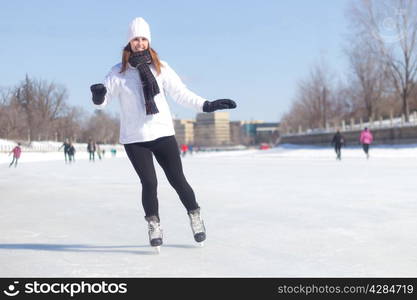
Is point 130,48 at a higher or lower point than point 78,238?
higher

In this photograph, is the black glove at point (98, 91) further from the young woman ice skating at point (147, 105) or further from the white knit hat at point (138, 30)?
the white knit hat at point (138, 30)

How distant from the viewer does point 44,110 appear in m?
52.4

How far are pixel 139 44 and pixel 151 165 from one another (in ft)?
2.44

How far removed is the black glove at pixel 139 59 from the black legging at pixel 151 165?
471 mm

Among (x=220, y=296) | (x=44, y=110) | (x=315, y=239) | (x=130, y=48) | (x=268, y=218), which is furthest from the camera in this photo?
(x=44, y=110)

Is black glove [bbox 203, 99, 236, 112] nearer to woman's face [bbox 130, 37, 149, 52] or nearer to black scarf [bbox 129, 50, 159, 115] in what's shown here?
black scarf [bbox 129, 50, 159, 115]

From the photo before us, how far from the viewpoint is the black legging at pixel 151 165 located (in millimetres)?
2798

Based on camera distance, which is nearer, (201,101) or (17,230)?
(201,101)

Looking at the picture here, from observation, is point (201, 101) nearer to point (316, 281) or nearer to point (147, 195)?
point (147, 195)

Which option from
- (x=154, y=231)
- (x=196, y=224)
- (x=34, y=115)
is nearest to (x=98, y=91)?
(x=154, y=231)

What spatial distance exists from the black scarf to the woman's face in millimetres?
42

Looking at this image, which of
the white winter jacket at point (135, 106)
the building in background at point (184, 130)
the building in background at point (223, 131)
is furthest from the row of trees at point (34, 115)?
the building in background at point (184, 130)

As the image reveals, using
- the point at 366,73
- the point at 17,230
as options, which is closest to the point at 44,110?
the point at 366,73

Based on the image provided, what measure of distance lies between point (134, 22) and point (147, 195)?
1058mm
